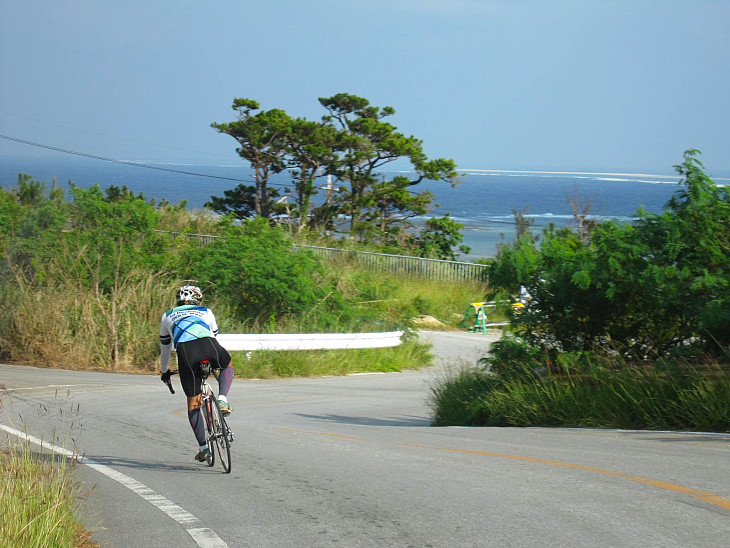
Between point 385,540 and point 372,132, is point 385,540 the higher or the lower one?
the lower one

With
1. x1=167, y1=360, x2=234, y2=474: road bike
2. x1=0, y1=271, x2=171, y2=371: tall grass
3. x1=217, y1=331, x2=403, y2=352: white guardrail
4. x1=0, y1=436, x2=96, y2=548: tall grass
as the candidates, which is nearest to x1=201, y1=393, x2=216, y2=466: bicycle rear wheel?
x1=167, y1=360, x2=234, y2=474: road bike

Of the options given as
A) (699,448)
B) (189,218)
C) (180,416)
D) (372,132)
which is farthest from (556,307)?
(372,132)

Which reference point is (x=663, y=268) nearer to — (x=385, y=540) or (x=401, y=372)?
(x=385, y=540)

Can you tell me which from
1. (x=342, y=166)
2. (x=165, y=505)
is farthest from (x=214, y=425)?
(x=342, y=166)

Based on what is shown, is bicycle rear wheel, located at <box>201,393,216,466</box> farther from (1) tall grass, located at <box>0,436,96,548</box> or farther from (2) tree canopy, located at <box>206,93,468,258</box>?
(2) tree canopy, located at <box>206,93,468,258</box>

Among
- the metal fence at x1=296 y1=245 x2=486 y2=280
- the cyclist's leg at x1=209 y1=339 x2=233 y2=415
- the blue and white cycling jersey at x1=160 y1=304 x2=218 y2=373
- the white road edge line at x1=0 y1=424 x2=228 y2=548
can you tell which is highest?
the metal fence at x1=296 y1=245 x2=486 y2=280

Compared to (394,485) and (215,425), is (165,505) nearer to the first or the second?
(215,425)

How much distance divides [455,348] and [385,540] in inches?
711

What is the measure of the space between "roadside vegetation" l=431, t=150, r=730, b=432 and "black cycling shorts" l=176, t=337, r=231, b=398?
4722mm

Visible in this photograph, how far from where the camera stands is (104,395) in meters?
14.3

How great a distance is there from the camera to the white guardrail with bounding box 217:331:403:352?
1773 cm

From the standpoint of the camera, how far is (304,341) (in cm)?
1859

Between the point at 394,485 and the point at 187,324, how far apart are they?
8.31 feet

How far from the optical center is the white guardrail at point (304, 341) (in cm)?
1773
